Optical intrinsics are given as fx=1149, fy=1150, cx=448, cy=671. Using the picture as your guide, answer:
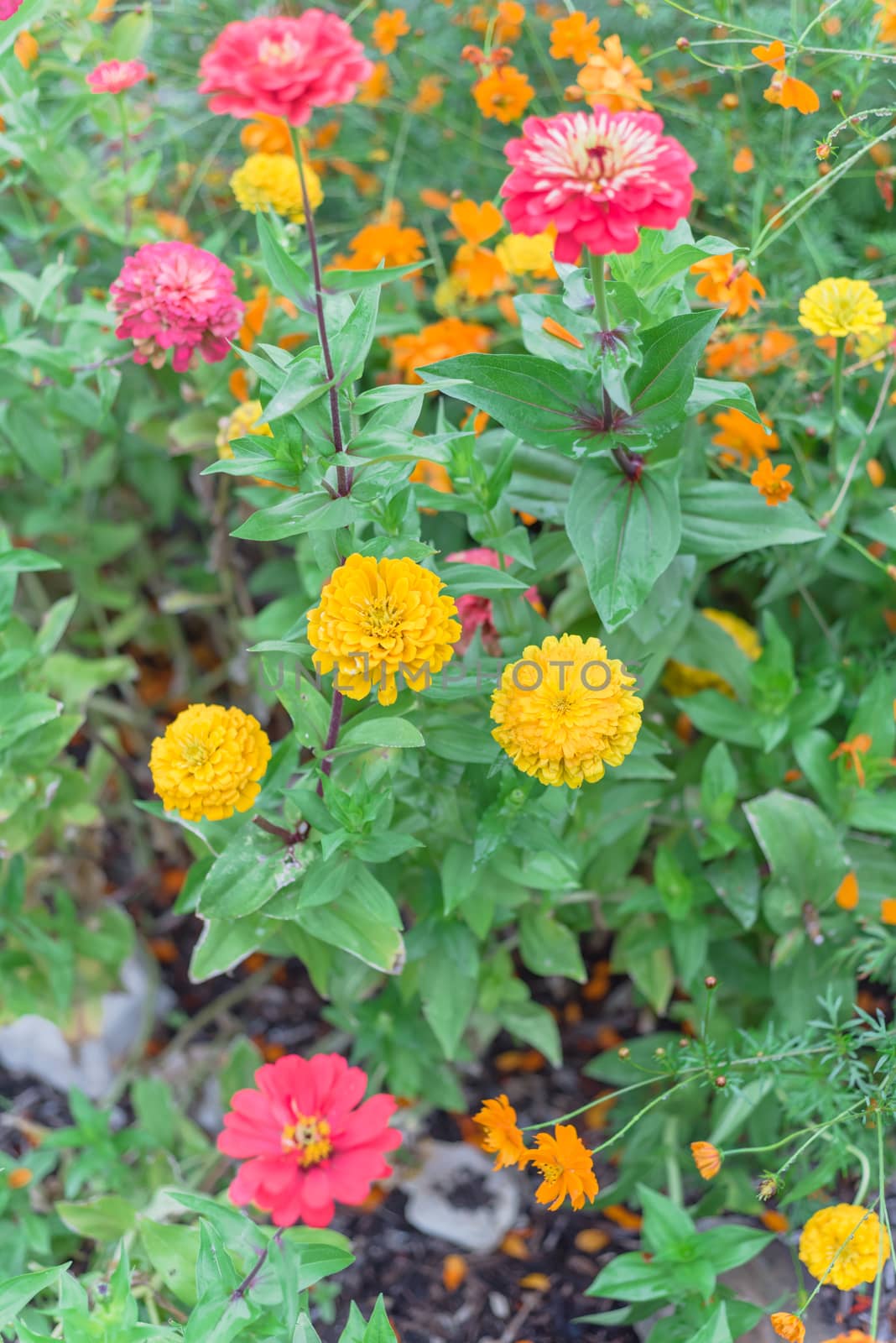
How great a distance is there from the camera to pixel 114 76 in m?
1.28

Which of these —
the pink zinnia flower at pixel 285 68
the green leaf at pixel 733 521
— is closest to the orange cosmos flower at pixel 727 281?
the green leaf at pixel 733 521

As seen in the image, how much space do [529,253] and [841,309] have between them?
1.25 feet

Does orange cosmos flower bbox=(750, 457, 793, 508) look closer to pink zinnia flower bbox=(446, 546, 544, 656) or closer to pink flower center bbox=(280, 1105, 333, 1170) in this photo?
pink zinnia flower bbox=(446, 546, 544, 656)

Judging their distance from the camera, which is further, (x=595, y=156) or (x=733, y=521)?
(x=733, y=521)

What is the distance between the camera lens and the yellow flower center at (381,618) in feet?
2.88

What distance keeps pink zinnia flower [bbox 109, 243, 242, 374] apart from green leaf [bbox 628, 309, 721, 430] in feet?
1.33

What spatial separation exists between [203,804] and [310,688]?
0.14 meters

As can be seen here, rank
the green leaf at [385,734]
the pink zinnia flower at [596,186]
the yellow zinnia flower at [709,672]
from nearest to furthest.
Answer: the pink zinnia flower at [596,186], the green leaf at [385,734], the yellow zinnia flower at [709,672]

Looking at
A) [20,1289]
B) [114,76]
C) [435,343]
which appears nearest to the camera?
[20,1289]

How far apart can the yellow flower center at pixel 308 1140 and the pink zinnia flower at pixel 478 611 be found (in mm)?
483

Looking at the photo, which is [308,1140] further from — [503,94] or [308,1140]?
[503,94]

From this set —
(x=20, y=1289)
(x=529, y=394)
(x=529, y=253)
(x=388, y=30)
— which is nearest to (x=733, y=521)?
(x=529, y=394)

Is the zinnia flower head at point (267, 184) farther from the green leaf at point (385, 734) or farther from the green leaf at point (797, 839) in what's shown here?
the green leaf at point (797, 839)

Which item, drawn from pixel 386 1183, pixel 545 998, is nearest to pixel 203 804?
pixel 386 1183
